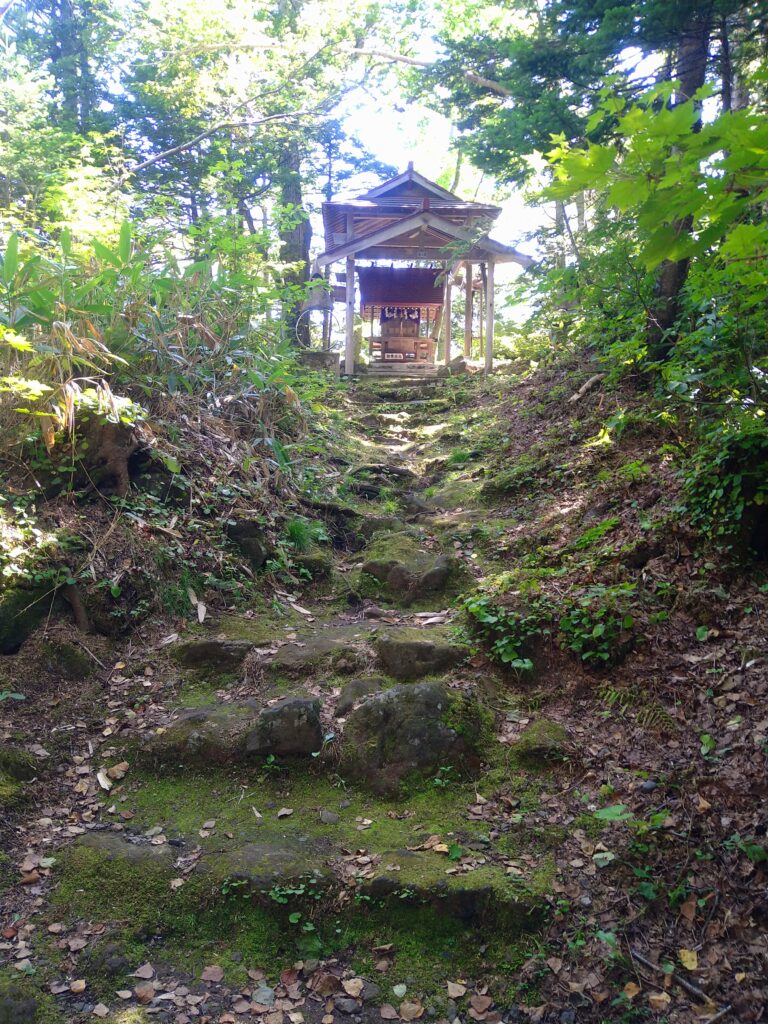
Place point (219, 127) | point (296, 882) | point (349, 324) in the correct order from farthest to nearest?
point (349, 324) → point (219, 127) → point (296, 882)

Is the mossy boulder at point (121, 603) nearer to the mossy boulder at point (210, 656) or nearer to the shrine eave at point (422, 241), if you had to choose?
the mossy boulder at point (210, 656)

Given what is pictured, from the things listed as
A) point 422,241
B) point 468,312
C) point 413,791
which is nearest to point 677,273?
point 413,791

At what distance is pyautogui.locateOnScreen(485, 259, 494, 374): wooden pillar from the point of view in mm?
15047

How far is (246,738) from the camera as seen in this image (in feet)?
14.0

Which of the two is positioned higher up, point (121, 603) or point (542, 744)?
point (121, 603)

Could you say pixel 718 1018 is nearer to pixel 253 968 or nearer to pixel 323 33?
pixel 253 968

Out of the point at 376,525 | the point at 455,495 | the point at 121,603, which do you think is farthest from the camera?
the point at 455,495

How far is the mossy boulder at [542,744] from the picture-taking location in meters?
3.93

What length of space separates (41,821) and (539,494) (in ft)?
18.1

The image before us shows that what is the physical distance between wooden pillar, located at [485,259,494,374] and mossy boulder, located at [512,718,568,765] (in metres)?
11.8

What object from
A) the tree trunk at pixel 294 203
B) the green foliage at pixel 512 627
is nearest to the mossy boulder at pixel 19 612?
the green foliage at pixel 512 627

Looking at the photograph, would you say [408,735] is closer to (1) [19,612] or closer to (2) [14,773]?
(2) [14,773]

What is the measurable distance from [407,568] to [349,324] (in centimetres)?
1083

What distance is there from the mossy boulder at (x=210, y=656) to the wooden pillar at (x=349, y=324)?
11.5 m
